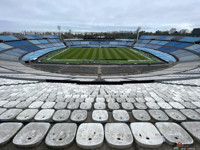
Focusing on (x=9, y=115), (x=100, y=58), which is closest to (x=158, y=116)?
(x=9, y=115)

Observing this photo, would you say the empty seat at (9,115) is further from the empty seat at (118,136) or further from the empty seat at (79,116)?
the empty seat at (118,136)

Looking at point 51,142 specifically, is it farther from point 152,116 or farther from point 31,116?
point 152,116

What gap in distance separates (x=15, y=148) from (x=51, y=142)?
0.93 m

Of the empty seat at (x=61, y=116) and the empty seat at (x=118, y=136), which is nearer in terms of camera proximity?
the empty seat at (x=118, y=136)

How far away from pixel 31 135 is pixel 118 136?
259cm

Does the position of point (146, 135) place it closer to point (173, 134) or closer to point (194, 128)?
point (173, 134)

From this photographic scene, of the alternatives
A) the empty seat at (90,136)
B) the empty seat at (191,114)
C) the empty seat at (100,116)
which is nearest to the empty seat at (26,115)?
the empty seat at (90,136)

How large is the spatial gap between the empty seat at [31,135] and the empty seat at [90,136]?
3.52 feet

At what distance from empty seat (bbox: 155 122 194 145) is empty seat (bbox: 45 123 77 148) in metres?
2.77

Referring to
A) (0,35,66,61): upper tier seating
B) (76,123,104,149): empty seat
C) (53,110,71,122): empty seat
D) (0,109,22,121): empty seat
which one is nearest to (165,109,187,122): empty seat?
(76,123,104,149): empty seat

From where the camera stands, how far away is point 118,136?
2.79 m

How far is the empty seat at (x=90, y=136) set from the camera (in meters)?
2.47

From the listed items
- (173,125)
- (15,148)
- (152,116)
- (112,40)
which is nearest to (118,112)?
(152,116)

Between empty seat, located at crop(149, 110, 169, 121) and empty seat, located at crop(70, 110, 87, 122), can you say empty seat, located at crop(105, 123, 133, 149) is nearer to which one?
empty seat, located at crop(70, 110, 87, 122)
